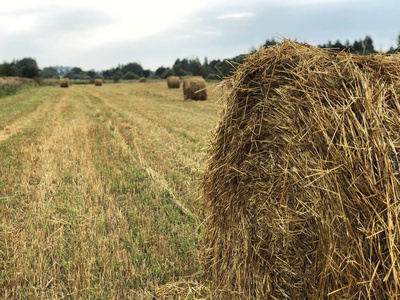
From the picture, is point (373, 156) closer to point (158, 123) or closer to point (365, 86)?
point (365, 86)

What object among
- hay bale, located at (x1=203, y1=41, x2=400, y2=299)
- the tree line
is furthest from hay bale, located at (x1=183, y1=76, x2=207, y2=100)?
hay bale, located at (x1=203, y1=41, x2=400, y2=299)

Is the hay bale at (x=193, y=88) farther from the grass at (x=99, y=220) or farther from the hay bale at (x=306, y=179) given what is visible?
the hay bale at (x=306, y=179)

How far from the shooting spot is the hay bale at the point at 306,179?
206cm

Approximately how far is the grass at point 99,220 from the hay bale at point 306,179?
587mm

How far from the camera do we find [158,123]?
13219mm

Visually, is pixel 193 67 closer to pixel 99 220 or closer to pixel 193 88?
pixel 193 88

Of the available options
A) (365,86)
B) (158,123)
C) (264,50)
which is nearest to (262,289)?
(365,86)

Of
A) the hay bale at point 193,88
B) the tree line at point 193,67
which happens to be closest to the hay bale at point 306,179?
the tree line at point 193,67

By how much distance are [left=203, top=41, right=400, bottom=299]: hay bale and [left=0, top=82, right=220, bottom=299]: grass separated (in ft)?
1.93

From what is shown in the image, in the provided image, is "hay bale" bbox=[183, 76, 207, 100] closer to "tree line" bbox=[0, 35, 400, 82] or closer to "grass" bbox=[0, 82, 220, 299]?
"tree line" bbox=[0, 35, 400, 82]

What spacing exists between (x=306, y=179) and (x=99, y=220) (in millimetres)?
3334

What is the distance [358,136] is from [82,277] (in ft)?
10.3

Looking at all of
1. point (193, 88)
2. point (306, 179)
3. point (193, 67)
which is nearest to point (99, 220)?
point (306, 179)

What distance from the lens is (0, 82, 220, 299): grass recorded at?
135 inches
